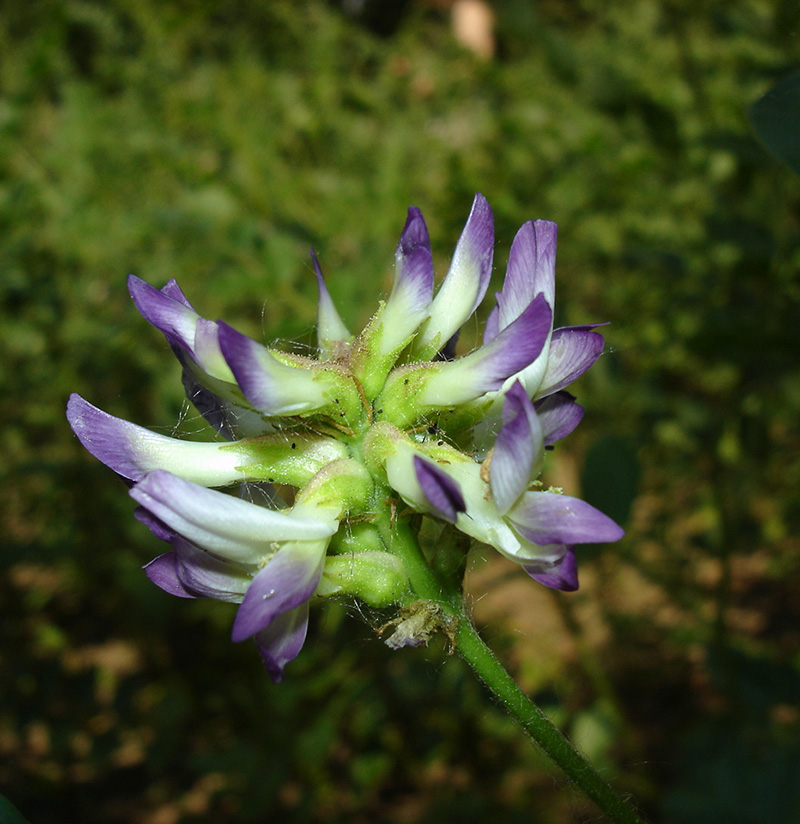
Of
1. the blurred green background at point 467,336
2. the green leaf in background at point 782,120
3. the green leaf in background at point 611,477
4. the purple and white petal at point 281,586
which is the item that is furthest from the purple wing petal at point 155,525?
the green leaf in background at point 611,477

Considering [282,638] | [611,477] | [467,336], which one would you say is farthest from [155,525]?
[467,336]

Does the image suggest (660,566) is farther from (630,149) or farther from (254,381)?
(254,381)

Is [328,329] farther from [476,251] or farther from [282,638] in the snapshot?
[282,638]

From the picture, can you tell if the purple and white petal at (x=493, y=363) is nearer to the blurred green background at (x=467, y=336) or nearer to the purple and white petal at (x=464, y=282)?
the purple and white petal at (x=464, y=282)

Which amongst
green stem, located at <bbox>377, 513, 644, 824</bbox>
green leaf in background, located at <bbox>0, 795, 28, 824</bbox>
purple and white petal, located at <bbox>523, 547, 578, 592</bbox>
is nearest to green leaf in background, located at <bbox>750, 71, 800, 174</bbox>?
purple and white petal, located at <bbox>523, 547, 578, 592</bbox>

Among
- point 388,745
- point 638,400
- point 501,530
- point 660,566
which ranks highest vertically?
point 501,530

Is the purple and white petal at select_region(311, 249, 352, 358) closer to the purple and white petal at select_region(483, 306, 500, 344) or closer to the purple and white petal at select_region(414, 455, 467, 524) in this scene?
the purple and white petal at select_region(483, 306, 500, 344)

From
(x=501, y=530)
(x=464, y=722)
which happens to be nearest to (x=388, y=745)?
(x=464, y=722)
